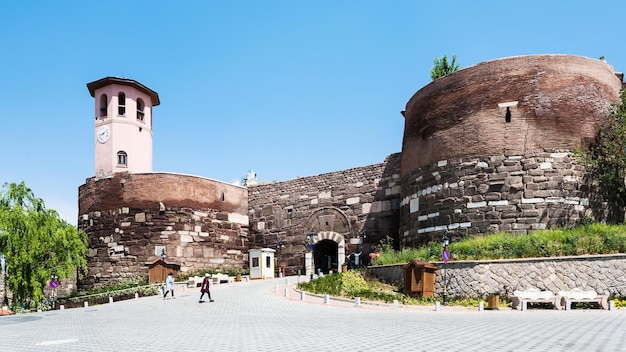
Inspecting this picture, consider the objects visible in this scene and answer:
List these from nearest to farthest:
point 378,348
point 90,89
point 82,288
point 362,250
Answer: point 378,348, point 362,250, point 82,288, point 90,89

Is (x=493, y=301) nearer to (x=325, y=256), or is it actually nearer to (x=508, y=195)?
(x=508, y=195)

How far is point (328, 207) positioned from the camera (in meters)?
30.5

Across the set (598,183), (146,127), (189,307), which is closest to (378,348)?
(189,307)

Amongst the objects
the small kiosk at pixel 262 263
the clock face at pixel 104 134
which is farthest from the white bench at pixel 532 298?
the clock face at pixel 104 134

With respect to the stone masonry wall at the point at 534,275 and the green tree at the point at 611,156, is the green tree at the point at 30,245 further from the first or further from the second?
the green tree at the point at 611,156

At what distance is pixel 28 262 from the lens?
2506 centimetres

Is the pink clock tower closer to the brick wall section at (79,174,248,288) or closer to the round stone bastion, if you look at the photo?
the brick wall section at (79,174,248,288)

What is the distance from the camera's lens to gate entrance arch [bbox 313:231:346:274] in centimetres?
2942

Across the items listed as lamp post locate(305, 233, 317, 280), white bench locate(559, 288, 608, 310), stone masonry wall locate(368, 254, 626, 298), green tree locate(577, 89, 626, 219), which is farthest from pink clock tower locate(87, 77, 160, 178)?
white bench locate(559, 288, 608, 310)

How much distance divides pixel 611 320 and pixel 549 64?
12329 mm

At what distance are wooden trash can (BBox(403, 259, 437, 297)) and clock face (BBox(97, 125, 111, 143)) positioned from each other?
846 inches

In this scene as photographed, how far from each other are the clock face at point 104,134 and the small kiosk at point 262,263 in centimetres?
1134

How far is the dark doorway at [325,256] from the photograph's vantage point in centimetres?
3095

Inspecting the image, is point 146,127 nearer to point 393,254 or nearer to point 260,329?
point 393,254
